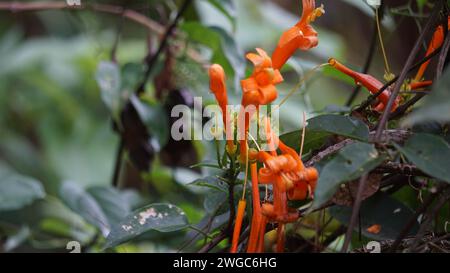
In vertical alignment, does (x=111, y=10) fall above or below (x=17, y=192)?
above

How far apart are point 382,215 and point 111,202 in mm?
600

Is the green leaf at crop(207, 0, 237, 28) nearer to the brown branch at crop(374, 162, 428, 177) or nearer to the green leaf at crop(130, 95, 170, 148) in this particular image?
the green leaf at crop(130, 95, 170, 148)

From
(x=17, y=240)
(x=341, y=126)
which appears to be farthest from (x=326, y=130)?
(x=17, y=240)

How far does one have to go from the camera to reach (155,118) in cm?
119

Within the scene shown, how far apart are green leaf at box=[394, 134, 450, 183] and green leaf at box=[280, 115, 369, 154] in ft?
0.17

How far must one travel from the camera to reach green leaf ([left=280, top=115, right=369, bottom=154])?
622 mm

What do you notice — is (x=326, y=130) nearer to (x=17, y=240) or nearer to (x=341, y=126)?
(x=341, y=126)

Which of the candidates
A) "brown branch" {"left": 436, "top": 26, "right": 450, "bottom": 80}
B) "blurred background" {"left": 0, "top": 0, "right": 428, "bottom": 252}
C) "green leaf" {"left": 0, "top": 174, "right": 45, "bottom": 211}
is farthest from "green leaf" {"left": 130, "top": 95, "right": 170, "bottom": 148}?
"brown branch" {"left": 436, "top": 26, "right": 450, "bottom": 80}

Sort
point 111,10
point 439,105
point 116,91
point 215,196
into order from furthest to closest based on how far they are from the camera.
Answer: point 111,10 < point 116,91 < point 215,196 < point 439,105

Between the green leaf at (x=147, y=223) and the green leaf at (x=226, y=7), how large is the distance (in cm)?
55

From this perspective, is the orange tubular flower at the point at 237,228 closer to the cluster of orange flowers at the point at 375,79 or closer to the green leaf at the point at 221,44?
the cluster of orange flowers at the point at 375,79

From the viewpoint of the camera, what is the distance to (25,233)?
4.03 feet

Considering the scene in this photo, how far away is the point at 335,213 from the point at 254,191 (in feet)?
0.46
